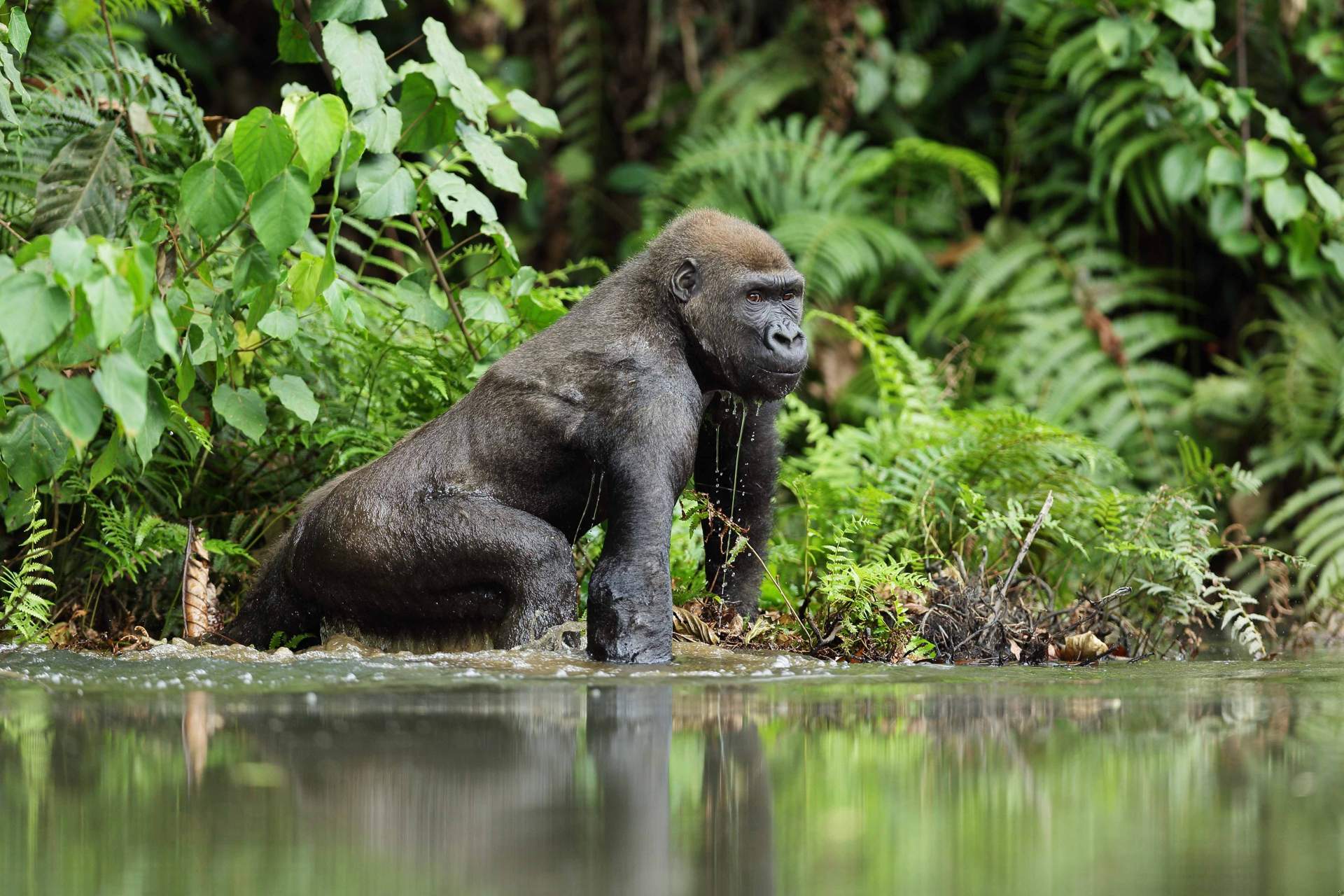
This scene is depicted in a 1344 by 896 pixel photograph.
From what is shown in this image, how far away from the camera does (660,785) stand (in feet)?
8.67

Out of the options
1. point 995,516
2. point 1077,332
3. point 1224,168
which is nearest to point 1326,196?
point 1224,168

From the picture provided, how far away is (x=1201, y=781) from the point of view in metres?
2.67

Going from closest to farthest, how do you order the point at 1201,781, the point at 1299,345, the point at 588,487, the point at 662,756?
the point at 1201,781 < the point at 662,756 < the point at 588,487 < the point at 1299,345

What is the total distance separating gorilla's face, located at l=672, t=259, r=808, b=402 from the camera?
16.3ft

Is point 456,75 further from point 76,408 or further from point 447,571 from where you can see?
point 76,408

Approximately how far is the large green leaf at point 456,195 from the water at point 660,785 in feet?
6.43

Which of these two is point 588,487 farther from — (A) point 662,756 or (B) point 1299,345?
(B) point 1299,345

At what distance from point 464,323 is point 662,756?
10.8 feet

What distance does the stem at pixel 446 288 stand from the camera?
5.66 meters

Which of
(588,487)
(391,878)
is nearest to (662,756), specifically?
(391,878)

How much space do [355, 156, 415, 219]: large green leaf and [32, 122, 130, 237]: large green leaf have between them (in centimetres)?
120

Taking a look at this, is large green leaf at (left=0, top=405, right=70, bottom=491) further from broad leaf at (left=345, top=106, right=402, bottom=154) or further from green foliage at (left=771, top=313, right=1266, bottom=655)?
green foliage at (left=771, top=313, right=1266, bottom=655)

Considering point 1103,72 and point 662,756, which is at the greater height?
point 1103,72

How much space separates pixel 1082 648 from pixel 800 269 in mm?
4814
